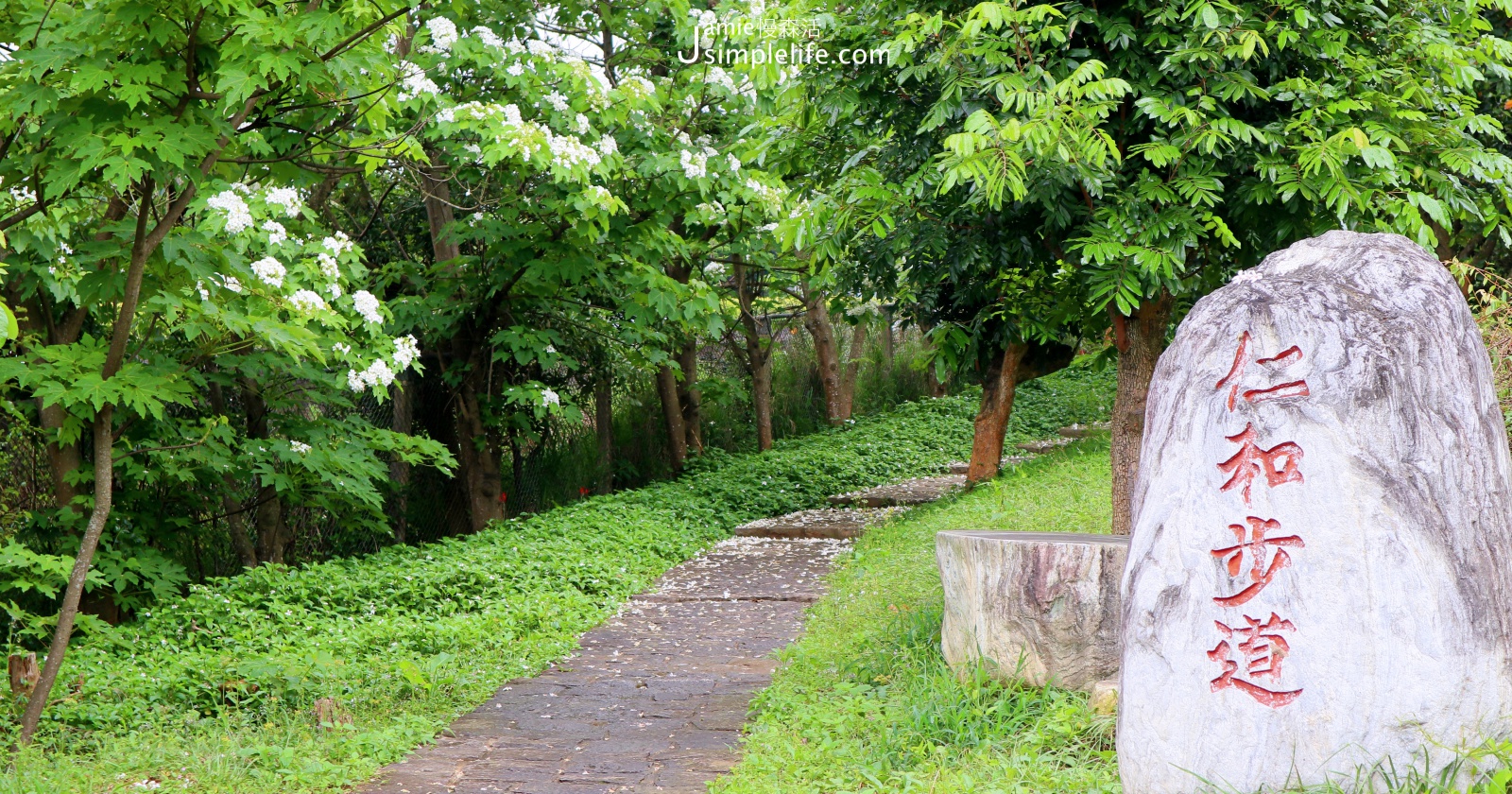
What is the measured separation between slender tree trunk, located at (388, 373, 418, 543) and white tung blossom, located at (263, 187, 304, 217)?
13.9ft

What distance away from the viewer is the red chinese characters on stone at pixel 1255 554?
10.0 ft

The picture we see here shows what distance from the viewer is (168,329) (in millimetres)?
6285

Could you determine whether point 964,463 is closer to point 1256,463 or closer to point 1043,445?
point 1043,445

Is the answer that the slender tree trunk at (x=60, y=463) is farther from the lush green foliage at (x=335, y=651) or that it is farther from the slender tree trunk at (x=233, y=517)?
the slender tree trunk at (x=233, y=517)

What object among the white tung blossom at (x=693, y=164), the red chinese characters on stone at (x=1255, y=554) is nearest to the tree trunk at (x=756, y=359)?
the white tung blossom at (x=693, y=164)

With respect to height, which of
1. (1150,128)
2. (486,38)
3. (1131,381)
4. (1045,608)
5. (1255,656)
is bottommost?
(1045,608)

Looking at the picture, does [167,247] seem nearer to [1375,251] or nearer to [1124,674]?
[1124,674]

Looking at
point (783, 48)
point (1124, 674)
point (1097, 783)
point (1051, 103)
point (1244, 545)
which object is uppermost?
point (783, 48)

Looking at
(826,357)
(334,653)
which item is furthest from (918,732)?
(826,357)

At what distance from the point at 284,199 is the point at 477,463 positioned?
499 cm

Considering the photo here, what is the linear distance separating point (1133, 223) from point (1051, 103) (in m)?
0.88

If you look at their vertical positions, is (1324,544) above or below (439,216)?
below

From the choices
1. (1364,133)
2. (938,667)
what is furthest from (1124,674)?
(1364,133)

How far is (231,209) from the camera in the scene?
18.1 ft
